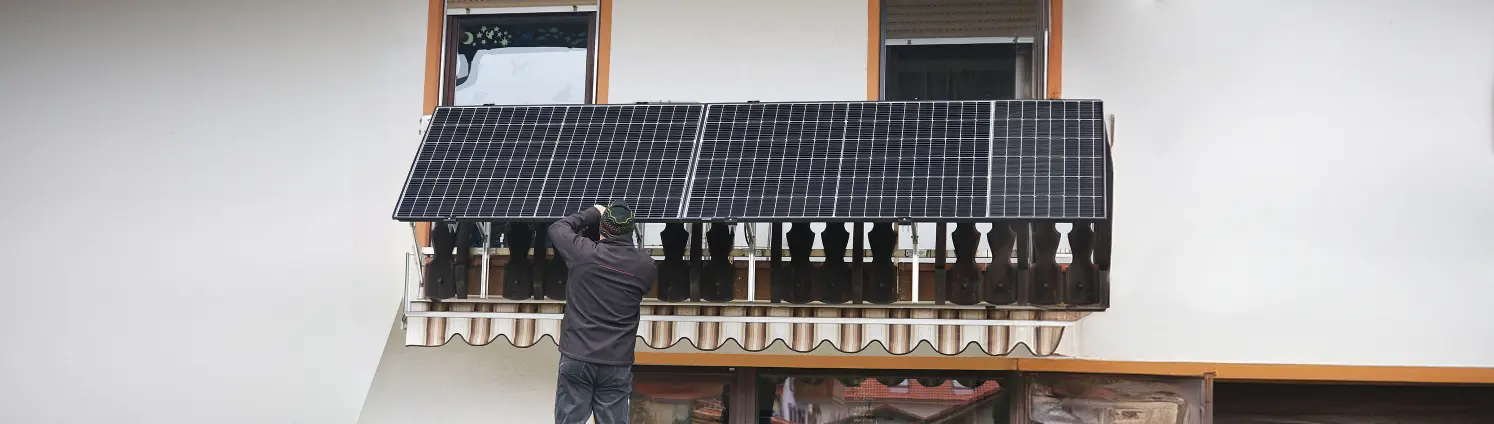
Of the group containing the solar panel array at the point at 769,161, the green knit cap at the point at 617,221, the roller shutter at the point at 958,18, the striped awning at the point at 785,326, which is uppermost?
the roller shutter at the point at 958,18

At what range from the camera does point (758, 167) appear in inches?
266

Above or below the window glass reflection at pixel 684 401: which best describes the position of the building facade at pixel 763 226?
above

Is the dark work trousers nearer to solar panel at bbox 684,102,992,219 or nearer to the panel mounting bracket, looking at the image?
solar panel at bbox 684,102,992,219

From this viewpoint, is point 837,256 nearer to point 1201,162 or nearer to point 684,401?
point 684,401

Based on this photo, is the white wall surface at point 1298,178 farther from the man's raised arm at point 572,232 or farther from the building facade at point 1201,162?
the man's raised arm at point 572,232

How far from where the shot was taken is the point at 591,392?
20.2 ft

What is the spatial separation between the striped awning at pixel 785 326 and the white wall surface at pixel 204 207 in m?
0.96

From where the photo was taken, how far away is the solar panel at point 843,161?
21.0 feet

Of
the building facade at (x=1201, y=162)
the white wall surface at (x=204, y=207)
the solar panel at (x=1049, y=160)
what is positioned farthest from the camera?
the white wall surface at (x=204, y=207)

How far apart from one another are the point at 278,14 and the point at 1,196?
2342 mm

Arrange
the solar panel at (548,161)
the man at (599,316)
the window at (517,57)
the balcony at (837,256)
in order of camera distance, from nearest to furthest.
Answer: the man at (599,316), the balcony at (837,256), the solar panel at (548,161), the window at (517,57)

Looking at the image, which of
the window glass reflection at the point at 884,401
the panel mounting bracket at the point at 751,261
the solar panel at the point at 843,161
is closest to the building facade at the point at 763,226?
the window glass reflection at the point at 884,401

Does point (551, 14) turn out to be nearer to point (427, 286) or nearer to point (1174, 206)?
point (427, 286)

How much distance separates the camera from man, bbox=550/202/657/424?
19.8 ft
